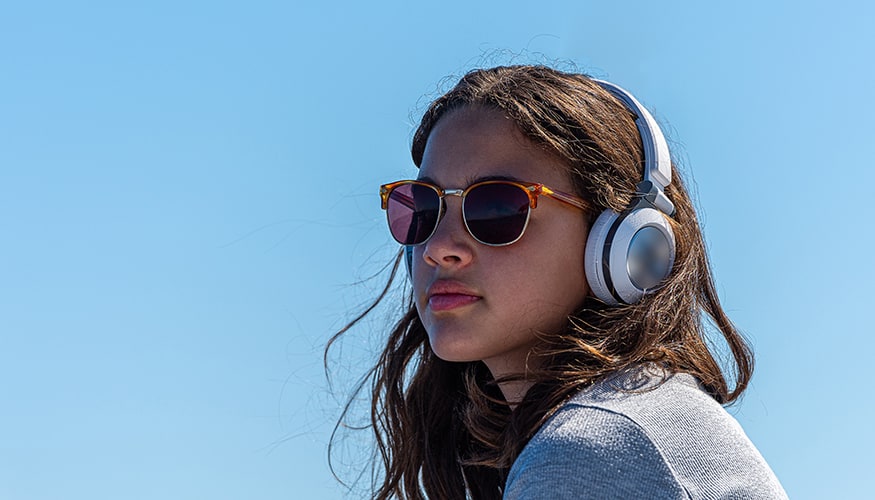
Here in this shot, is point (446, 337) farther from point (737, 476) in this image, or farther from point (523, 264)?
point (737, 476)

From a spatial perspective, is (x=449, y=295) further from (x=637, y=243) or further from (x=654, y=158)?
(x=654, y=158)

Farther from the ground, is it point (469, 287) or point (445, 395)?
point (469, 287)

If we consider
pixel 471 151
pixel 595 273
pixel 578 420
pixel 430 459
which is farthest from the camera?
pixel 430 459

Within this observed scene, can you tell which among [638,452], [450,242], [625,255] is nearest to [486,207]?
[450,242]

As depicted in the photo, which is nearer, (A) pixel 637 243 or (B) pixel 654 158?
(A) pixel 637 243

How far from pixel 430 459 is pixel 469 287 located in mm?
982

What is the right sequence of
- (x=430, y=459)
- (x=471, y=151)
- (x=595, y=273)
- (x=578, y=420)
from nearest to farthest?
(x=578, y=420) → (x=595, y=273) → (x=471, y=151) → (x=430, y=459)

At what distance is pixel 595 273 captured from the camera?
12.3 feet

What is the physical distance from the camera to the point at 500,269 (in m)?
3.80

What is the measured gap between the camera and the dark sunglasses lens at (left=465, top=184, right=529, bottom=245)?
3.78 m

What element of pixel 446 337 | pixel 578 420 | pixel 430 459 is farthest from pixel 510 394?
pixel 578 420

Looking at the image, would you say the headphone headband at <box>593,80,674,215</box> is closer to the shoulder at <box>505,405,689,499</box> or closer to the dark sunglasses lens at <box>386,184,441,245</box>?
the dark sunglasses lens at <box>386,184,441,245</box>

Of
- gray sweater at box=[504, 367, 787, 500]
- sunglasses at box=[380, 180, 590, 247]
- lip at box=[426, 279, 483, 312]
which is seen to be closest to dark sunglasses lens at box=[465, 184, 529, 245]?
sunglasses at box=[380, 180, 590, 247]

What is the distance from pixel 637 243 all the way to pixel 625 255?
0.32 feet
